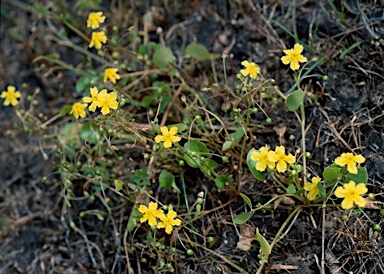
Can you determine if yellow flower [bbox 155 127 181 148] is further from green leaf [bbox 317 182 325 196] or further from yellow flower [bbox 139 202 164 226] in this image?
green leaf [bbox 317 182 325 196]

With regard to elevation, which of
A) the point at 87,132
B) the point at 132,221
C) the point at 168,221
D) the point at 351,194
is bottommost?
the point at 132,221

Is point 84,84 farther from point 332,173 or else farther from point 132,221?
point 332,173

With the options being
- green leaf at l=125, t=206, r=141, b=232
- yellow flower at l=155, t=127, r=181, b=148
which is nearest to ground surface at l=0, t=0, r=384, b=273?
green leaf at l=125, t=206, r=141, b=232

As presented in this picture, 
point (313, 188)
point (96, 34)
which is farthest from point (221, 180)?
point (96, 34)

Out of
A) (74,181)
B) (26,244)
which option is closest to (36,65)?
(74,181)

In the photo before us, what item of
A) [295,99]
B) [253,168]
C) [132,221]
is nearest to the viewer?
[253,168]

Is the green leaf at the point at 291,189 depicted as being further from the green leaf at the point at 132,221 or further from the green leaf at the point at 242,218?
the green leaf at the point at 132,221

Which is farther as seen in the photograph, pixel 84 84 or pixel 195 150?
pixel 84 84
